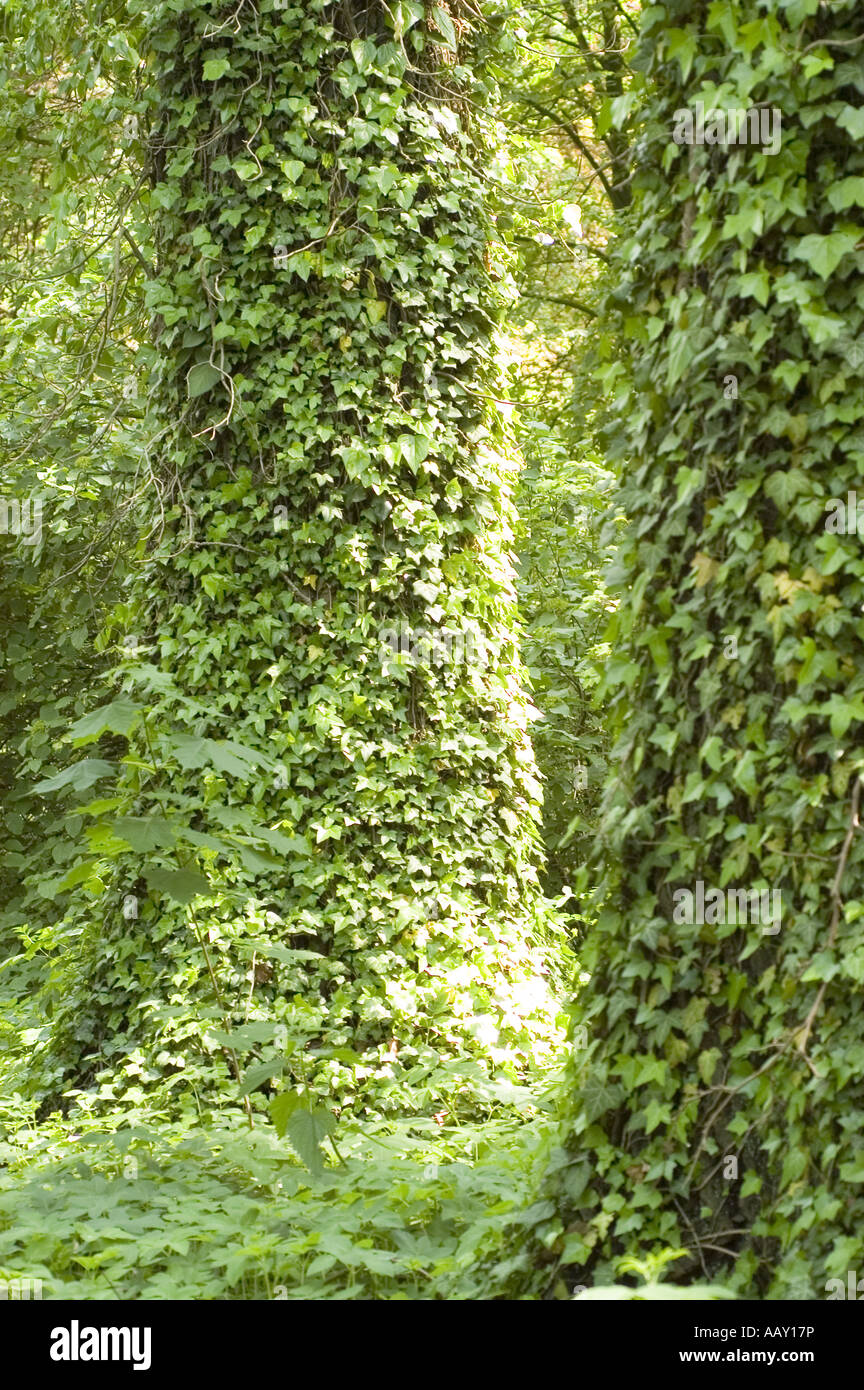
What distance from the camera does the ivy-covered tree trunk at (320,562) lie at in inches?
197

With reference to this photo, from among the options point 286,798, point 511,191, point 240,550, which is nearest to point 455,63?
point 511,191

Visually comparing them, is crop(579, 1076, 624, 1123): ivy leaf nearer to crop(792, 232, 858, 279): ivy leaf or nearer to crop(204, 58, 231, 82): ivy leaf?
crop(792, 232, 858, 279): ivy leaf

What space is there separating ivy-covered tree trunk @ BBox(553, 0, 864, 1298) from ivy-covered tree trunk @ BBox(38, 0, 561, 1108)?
214cm

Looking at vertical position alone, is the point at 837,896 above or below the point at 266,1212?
above

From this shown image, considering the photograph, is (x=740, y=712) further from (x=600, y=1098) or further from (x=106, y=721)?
(x=106, y=721)

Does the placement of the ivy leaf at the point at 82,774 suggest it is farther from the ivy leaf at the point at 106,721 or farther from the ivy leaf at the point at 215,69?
the ivy leaf at the point at 215,69

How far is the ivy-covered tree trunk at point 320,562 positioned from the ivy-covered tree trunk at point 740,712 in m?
2.14

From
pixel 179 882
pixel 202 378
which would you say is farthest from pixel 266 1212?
pixel 202 378

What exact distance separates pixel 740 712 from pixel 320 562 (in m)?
2.73

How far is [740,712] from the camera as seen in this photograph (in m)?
2.77

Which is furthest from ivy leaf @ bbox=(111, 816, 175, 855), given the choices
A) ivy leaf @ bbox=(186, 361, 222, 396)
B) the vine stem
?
ivy leaf @ bbox=(186, 361, 222, 396)

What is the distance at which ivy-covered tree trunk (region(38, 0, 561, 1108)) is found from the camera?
5.02 meters

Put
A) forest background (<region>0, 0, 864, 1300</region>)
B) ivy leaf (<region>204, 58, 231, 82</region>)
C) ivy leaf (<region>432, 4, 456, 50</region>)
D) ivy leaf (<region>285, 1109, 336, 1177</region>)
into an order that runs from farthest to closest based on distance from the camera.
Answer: ivy leaf (<region>432, 4, 456, 50</region>), ivy leaf (<region>204, 58, 231, 82</region>), ivy leaf (<region>285, 1109, 336, 1177</region>), forest background (<region>0, 0, 864, 1300</region>)
